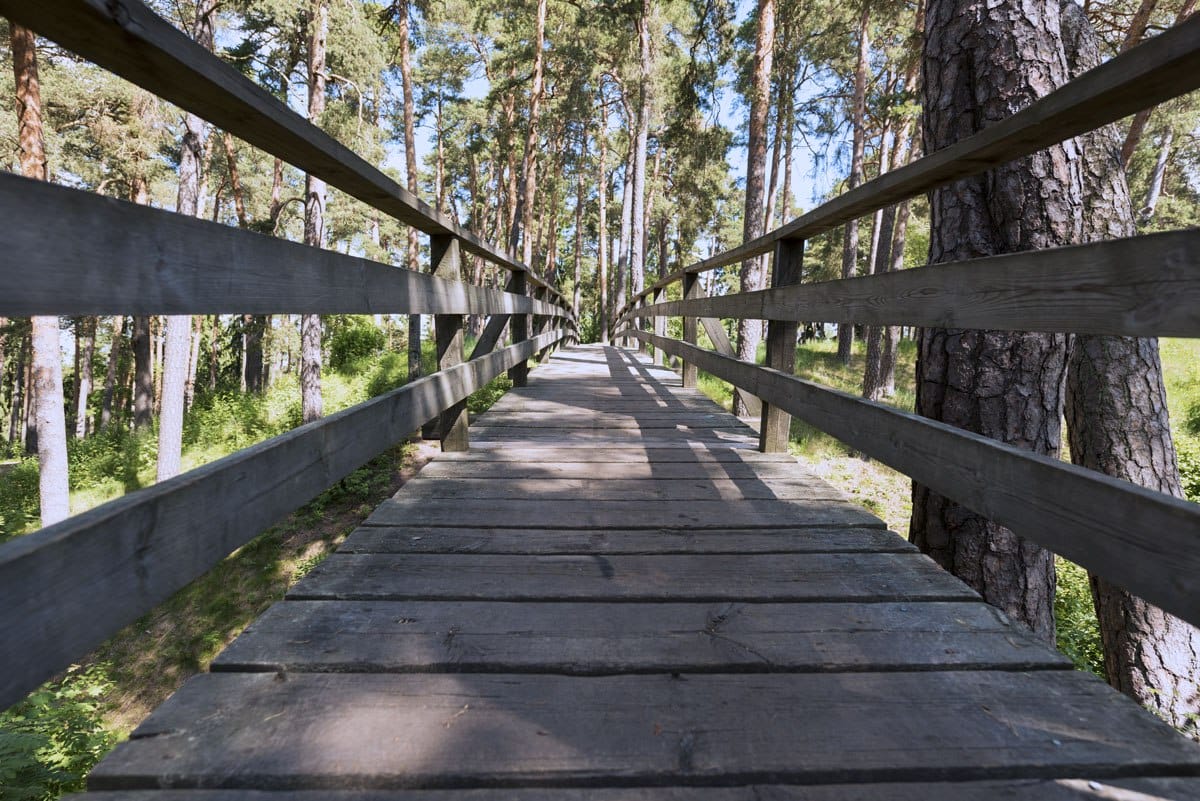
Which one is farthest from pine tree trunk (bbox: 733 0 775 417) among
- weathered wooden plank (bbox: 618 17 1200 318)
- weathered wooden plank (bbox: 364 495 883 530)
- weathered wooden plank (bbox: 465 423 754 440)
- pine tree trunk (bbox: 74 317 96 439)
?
pine tree trunk (bbox: 74 317 96 439)

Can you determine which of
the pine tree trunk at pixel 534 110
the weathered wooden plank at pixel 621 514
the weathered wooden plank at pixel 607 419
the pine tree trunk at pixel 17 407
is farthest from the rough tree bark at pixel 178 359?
the pine tree trunk at pixel 17 407

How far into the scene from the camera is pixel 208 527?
3.91ft

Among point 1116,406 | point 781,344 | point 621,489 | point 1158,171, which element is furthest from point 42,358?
point 1158,171

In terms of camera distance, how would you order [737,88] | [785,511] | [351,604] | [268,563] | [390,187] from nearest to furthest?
[351,604] < [390,187] < [785,511] < [268,563] < [737,88]

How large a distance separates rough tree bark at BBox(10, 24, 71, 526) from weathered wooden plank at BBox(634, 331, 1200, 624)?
41.4 feet

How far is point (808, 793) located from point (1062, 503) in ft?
2.66

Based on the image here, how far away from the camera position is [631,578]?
1.89 meters

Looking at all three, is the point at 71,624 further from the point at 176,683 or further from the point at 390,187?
the point at 176,683

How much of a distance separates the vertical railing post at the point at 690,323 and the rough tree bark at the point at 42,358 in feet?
34.2

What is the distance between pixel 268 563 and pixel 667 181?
25930 mm

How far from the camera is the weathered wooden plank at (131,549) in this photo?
2.68 feet

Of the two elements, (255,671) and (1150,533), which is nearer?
(1150,533)

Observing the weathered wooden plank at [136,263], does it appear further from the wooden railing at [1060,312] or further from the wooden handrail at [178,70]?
the wooden railing at [1060,312]

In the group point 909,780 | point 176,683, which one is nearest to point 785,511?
point 909,780
